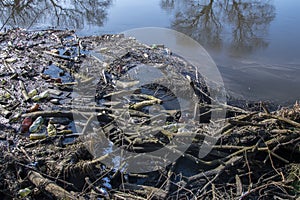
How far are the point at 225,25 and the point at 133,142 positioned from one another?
240 inches

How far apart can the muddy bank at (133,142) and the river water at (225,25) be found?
101 centimetres

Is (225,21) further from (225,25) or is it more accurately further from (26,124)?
(26,124)

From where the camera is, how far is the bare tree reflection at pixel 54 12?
894cm

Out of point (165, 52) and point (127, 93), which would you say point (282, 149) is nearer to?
point (127, 93)

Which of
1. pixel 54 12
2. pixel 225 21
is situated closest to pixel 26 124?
pixel 225 21

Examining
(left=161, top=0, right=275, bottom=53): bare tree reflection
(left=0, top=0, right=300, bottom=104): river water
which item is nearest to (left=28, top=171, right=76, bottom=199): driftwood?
(left=0, top=0, right=300, bottom=104): river water

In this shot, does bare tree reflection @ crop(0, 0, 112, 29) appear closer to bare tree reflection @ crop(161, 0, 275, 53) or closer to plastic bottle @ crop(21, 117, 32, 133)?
bare tree reflection @ crop(161, 0, 275, 53)

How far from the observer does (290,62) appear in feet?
20.1

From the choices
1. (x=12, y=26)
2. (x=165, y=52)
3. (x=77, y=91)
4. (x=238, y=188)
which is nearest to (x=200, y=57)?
(x=165, y=52)

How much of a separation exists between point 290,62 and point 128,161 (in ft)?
14.8

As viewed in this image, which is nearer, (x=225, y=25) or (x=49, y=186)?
(x=49, y=186)

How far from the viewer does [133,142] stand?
330 cm

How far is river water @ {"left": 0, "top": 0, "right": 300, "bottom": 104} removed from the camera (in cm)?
548

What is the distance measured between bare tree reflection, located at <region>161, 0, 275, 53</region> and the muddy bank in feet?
9.20
